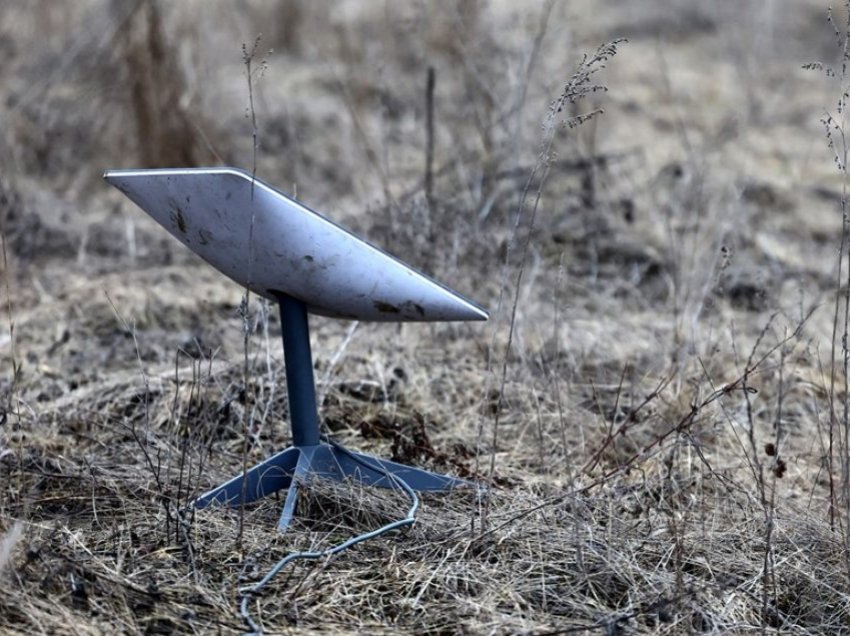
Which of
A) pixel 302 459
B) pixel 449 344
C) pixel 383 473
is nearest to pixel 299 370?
pixel 302 459

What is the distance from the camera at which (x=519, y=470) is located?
3756 millimetres

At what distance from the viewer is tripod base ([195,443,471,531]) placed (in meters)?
3.14

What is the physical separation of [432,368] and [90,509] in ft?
5.76

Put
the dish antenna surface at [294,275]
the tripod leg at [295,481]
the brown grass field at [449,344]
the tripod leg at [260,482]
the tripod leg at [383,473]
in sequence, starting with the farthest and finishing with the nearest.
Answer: the tripod leg at [383,473] → the tripod leg at [260,482] → the tripod leg at [295,481] → the dish antenna surface at [294,275] → the brown grass field at [449,344]

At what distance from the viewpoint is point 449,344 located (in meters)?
4.91

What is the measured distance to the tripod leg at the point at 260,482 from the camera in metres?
3.12

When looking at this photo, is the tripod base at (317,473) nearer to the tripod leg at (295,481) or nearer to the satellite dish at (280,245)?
the tripod leg at (295,481)

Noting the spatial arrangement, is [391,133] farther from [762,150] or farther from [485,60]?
[762,150]

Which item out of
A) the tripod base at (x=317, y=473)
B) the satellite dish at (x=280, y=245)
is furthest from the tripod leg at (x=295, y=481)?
the satellite dish at (x=280, y=245)

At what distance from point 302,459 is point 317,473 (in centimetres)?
5

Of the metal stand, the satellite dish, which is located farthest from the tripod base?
the satellite dish

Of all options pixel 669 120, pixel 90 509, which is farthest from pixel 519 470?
pixel 669 120

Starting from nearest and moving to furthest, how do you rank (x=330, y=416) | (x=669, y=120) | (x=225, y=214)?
(x=225, y=214)
(x=330, y=416)
(x=669, y=120)

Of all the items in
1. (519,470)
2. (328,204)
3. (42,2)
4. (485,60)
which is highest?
(42,2)
